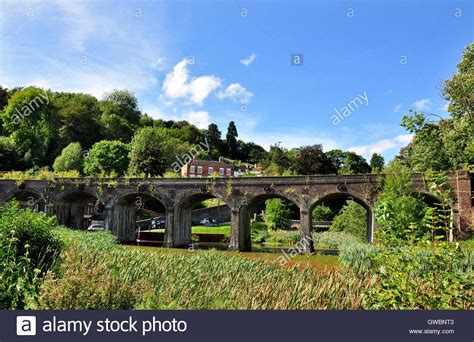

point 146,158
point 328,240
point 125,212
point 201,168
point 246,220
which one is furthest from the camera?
point 201,168

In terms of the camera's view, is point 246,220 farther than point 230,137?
No

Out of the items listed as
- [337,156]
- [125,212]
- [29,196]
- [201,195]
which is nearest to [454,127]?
[201,195]

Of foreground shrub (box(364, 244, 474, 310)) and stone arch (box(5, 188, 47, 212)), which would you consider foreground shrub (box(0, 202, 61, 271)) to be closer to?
foreground shrub (box(364, 244, 474, 310))

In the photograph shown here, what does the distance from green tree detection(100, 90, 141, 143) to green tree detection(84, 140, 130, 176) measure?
15960 millimetres

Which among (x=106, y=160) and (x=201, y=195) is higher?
(x=106, y=160)

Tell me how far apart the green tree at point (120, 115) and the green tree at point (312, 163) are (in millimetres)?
36011

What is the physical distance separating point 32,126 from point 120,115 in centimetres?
2369

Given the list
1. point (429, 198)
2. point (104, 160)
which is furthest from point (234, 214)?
point (104, 160)

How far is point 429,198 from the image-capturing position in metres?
26.2

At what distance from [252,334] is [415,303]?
8.49ft

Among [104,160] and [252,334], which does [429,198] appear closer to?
[252,334]

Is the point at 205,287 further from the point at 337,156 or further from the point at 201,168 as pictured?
the point at 337,156

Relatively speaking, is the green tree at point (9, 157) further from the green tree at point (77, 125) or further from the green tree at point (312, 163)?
the green tree at point (312, 163)

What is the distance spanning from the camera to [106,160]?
52312 mm
